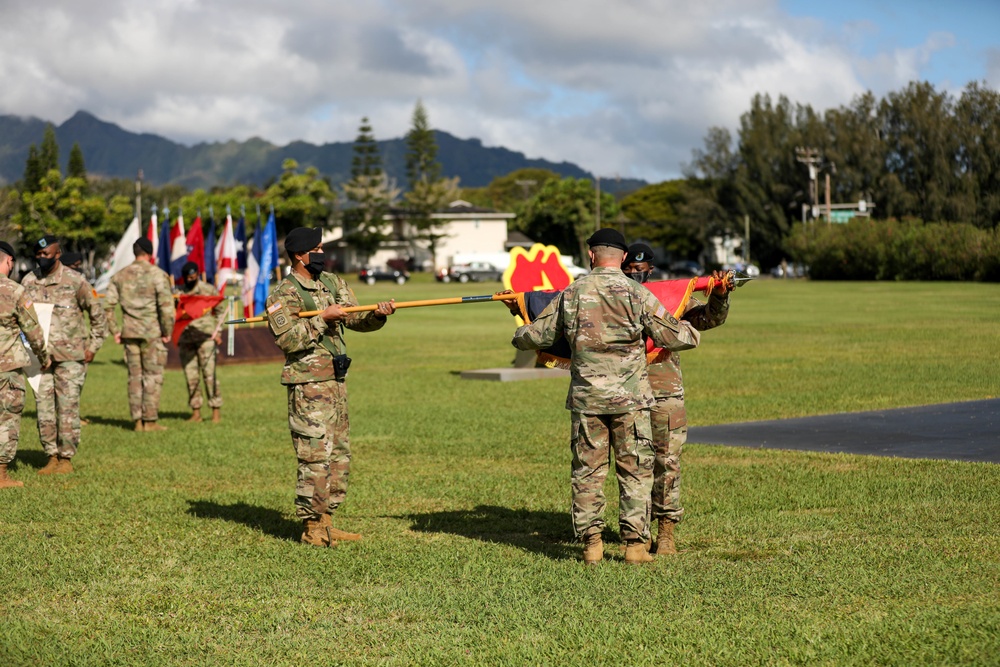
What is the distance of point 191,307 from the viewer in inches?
674

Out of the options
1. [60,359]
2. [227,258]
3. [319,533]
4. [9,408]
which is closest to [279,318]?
[319,533]

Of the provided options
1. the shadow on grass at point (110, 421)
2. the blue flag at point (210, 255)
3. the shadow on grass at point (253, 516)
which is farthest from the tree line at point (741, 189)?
the shadow on grass at point (253, 516)

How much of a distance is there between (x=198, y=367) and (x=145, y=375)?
50.4 inches

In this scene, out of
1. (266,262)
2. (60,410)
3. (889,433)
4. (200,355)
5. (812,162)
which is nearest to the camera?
(60,410)

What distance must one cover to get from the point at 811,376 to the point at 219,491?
1232 centimetres

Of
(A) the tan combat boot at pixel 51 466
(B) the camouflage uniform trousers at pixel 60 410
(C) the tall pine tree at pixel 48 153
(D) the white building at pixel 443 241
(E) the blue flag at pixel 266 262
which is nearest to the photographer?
(B) the camouflage uniform trousers at pixel 60 410

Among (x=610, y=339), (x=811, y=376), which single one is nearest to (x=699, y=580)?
(x=610, y=339)

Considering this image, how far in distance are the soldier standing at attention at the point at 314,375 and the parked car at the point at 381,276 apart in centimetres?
8423

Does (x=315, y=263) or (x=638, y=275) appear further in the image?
(x=315, y=263)

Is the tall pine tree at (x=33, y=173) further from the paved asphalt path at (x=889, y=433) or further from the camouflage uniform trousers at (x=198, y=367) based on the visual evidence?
the paved asphalt path at (x=889, y=433)

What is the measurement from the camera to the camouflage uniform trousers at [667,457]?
8.49m

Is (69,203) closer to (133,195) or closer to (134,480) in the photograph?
(133,195)

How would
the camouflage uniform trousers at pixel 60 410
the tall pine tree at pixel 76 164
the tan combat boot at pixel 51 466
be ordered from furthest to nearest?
the tall pine tree at pixel 76 164
the tan combat boot at pixel 51 466
the camouflage uniform trousers at pixel 60 410

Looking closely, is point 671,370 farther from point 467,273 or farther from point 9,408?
point 467,273
